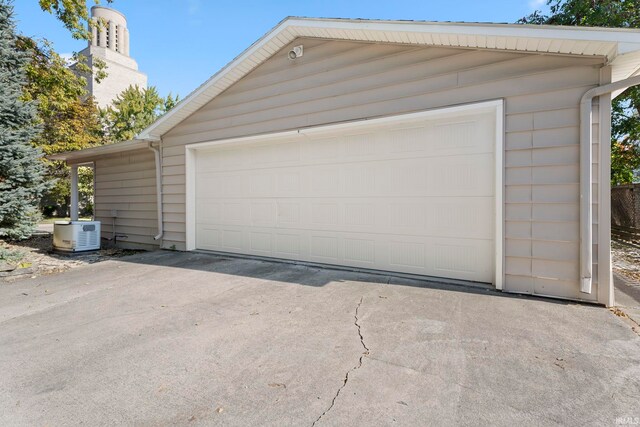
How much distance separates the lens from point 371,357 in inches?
90.3

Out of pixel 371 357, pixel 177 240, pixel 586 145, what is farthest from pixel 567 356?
pixel 177 240

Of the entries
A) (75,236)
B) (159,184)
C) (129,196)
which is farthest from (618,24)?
(75,236)

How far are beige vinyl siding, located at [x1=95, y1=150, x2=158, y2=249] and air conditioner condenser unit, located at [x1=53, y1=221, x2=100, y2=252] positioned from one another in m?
0.97

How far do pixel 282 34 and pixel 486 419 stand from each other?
5505mm

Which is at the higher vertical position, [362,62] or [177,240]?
[362,62]

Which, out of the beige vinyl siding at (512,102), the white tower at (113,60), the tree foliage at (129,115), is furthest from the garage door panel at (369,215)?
the white tower at (113,60)

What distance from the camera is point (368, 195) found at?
186 inches

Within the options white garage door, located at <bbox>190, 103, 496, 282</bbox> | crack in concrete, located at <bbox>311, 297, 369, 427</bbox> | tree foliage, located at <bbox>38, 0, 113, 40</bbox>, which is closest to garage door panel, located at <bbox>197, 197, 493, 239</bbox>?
white garage door, located at <bbox>190, 103, 496, 282</bbox>

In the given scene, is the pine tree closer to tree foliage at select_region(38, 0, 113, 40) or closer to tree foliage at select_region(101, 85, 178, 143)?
tree foliage at select_region(38, 0, 113, 40)

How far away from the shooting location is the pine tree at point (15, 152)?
671 centimetres

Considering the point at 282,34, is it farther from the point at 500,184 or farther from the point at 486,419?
the point at 486,419

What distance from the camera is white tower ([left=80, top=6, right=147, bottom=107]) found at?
26.3 m

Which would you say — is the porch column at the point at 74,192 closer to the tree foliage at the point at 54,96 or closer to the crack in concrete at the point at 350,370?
the tree foliage at the point at 54,96

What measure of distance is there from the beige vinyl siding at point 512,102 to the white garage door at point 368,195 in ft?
0.86
